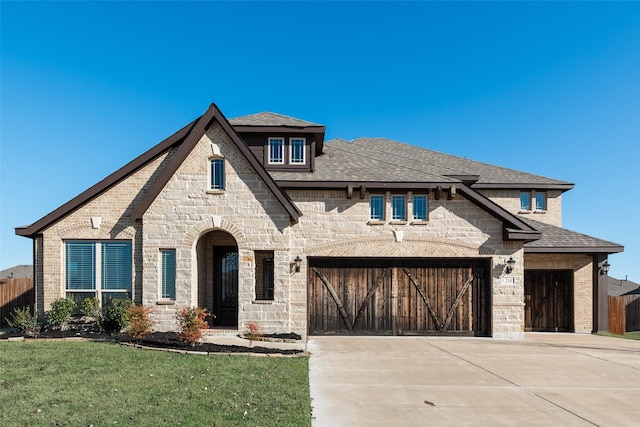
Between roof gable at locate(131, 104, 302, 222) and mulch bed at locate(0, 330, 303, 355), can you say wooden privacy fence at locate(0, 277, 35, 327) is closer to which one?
mulch bed at locate(0, 330, 303, 355)

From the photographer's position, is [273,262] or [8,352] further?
[273,262]

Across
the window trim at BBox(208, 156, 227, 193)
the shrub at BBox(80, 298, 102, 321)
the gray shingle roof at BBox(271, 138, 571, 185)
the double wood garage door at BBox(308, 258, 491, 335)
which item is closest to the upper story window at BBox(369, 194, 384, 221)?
the gray shingle roof at BBox(271, 138, 571, 185)

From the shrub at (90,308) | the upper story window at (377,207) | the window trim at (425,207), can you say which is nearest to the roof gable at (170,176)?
the upper story window at (377,207)

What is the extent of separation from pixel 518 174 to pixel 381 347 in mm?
13459

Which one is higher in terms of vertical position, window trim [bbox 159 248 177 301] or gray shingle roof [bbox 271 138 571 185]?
gray shingle roof [bbox 271 138 571 185]

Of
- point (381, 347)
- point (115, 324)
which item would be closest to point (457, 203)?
point (381, 347)

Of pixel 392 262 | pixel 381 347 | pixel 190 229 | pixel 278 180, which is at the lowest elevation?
pixel 381 347

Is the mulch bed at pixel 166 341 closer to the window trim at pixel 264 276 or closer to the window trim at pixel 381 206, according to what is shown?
the window trim at pixel 264 276

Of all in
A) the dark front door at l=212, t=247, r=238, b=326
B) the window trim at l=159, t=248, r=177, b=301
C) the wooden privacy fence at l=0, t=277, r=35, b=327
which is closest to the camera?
the window trim at l=159, t=248, r=177, b=301

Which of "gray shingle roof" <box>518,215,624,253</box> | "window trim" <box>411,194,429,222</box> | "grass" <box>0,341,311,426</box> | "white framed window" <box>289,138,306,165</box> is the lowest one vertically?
"grass" <box>0,341,311,426</box>

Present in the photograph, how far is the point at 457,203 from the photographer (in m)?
17.3

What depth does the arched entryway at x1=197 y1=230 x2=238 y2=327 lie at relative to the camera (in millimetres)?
17609

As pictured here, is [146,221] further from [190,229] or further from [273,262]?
[273,262]

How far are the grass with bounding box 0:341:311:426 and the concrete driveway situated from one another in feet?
2.30
